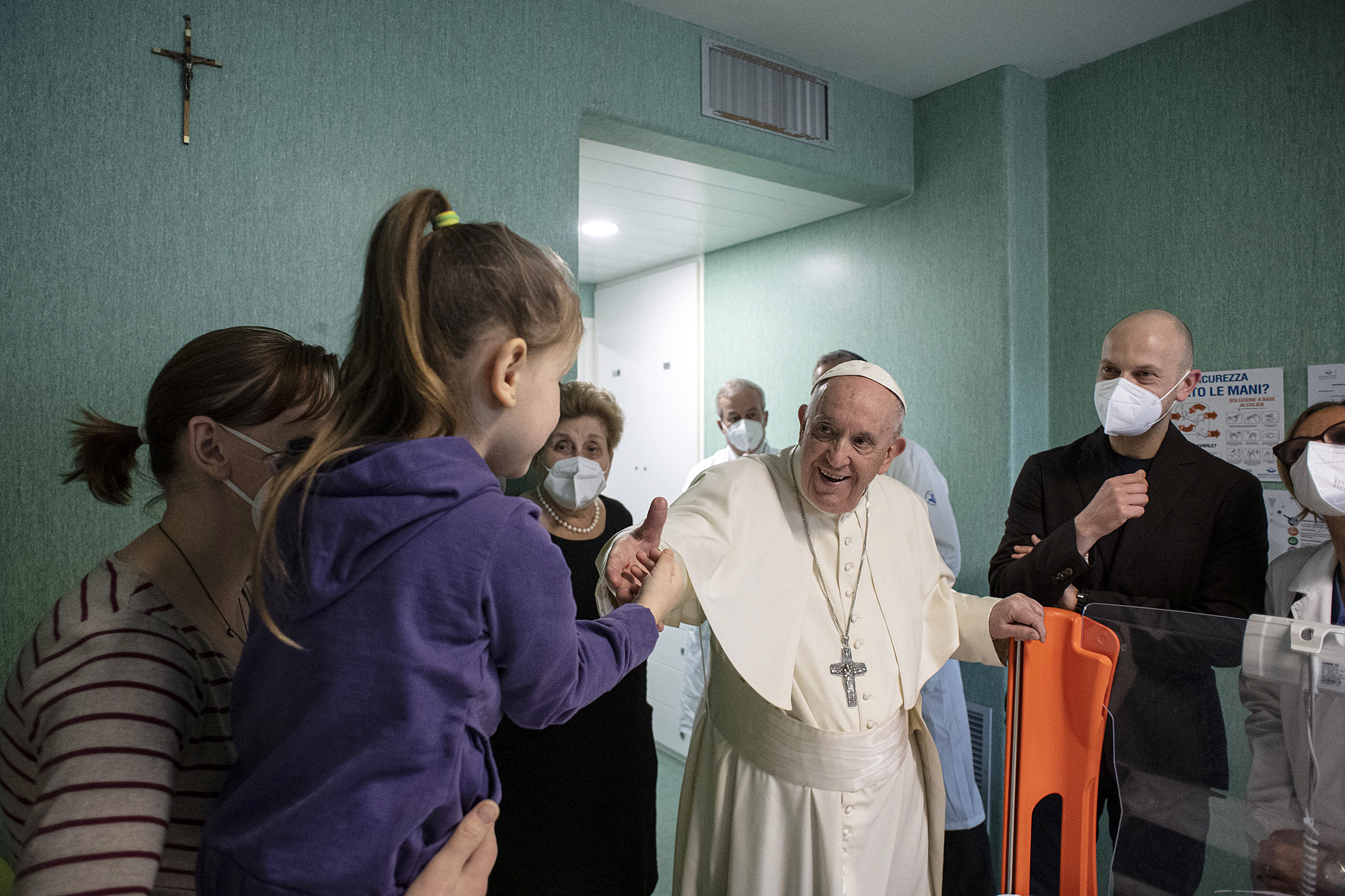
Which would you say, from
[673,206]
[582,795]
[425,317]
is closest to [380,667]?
[425,317]

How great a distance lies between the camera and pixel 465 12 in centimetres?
247

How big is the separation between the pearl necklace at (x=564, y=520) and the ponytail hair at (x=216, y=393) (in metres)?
1.21

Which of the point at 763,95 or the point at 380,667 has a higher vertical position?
the point at 763,95

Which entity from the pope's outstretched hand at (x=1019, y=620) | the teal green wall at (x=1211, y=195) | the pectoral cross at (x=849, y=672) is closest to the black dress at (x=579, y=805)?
the pectoral cross at (x=849, y=672)

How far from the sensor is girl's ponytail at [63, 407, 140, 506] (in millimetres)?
1178

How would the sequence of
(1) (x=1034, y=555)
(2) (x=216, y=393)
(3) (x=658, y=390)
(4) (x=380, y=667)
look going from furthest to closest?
(3) (x=658, y=390) < (1) (x=1034, y=555) < (2) (x=216, y=393) < (4) (x=380, y=667)

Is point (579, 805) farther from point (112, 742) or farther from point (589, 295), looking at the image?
point (589, 295)

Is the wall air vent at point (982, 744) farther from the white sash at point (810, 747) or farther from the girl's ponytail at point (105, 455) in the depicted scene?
the girl's ponytail at point (105, 455)

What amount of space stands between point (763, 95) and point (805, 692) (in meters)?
2.38

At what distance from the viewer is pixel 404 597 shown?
31.9 inches

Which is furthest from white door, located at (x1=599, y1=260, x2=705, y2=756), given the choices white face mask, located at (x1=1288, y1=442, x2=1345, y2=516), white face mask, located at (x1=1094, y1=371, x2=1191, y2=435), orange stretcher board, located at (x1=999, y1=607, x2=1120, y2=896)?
white face mask, located at (x1=1288, y1=442, x2=1345, y2=516)

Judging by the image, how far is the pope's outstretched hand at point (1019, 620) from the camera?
5.08 feet

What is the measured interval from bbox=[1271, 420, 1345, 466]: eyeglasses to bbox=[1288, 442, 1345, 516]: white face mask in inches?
1.0

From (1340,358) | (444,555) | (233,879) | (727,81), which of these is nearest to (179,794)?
→ (233,879)
